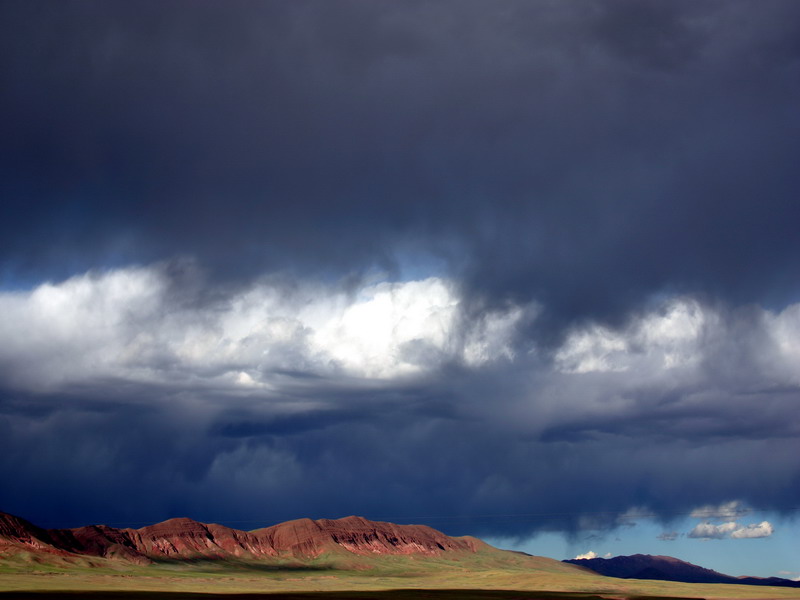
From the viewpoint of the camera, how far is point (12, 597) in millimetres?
195500

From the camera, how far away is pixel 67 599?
196 metres

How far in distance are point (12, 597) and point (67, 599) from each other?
12.8 meters
